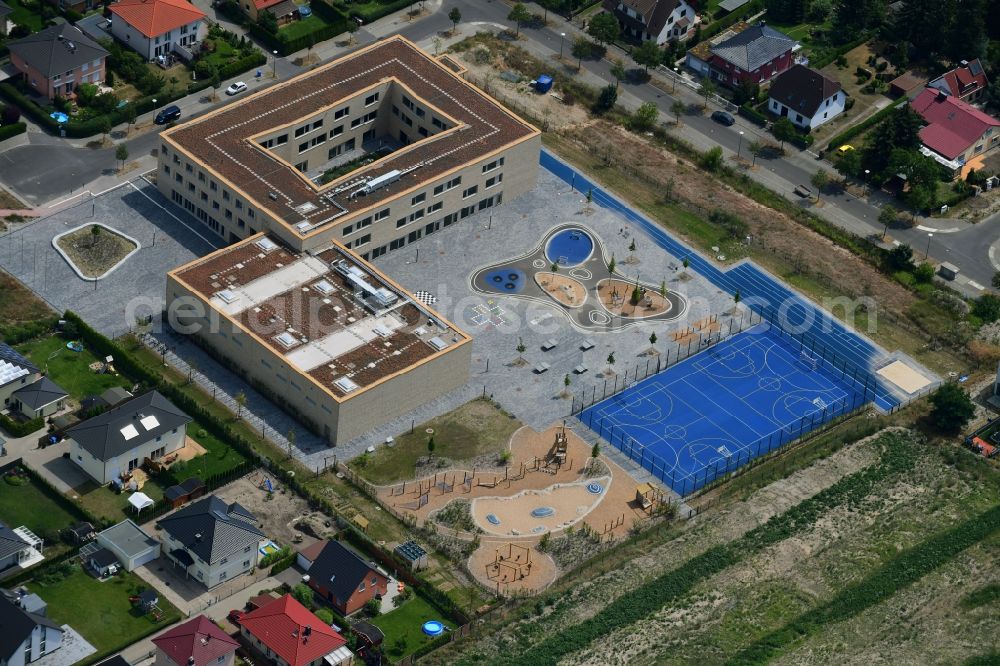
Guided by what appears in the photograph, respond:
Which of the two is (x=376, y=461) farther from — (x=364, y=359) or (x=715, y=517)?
(x=715, y=517)

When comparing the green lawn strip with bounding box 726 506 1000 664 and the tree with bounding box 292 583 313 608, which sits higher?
the green lawn strip with bounding box 726 506 1000 664

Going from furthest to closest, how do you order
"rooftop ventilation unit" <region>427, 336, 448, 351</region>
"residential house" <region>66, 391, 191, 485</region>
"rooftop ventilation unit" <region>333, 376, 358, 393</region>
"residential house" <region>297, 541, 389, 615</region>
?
"rooftop ventilation unit" <region>427, 336, 448, 351</region>
"rooftop ventilation unit" <region>333, 376, 358, 393</region>
"residential house" <region>66, 391, 191, 485</region>
"residential house" <region>297, 541, 389, 615</region>

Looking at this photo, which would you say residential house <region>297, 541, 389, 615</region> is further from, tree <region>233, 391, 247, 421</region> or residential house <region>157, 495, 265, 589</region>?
tree <region>233, 391, 247, 421</region>

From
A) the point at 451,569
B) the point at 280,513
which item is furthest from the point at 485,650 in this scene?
the point at 280,513

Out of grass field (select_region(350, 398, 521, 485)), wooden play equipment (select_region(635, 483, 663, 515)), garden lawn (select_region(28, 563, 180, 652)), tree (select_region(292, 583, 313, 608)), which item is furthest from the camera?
grass field (select_region(350, 398, 521, 485))

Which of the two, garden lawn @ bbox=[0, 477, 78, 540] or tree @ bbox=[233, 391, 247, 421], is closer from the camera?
garden lawn @ bbox=[0, 477, 78, 540]

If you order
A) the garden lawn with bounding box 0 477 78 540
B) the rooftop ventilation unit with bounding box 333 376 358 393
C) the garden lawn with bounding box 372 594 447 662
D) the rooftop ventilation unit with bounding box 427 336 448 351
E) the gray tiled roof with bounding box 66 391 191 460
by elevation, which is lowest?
the garden lawn with bounding box 0 477 78 540

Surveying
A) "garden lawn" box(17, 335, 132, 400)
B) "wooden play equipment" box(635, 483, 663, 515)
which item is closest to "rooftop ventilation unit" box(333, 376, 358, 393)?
"garden lawn" box(17, 335, 132, 400)
